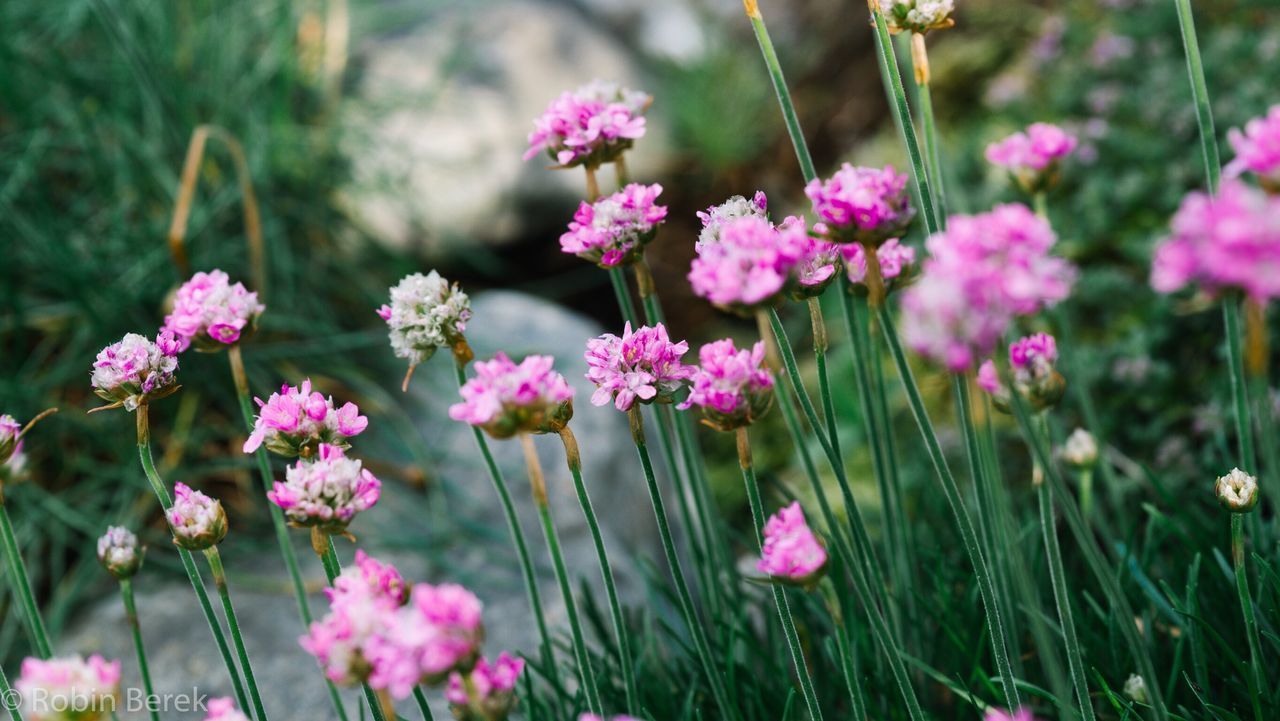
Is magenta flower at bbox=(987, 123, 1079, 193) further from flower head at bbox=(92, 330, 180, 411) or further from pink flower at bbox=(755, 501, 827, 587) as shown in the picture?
flower head at bbox=(92, 330, 180, 411)

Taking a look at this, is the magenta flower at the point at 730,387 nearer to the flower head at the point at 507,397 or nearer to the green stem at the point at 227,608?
the flower head at the point at 507,397

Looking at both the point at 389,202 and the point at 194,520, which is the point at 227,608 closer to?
the point at 194,520

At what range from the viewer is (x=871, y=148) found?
2957mm

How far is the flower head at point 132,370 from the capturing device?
708mm

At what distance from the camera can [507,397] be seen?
55 cm

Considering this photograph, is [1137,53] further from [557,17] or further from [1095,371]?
[557,17]

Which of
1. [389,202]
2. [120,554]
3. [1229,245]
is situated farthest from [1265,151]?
[389,202]

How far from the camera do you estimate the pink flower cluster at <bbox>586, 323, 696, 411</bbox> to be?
2.20ft

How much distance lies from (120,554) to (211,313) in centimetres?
18

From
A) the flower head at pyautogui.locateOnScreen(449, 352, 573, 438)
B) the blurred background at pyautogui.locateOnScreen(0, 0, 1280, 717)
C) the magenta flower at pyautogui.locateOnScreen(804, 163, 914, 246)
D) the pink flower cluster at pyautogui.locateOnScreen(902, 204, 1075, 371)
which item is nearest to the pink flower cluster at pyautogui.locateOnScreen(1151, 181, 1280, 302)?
the pink flower cluster at pyautogui.locateOnScreen(902, 204, 1075, 371)

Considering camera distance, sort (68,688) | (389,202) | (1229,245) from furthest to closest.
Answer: (389,202) < (68,688) < (1229,245)

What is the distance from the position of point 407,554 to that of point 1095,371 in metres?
1.19

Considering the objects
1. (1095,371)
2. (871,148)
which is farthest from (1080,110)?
(1095,371)

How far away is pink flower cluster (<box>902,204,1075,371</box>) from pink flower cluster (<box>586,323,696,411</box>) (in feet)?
0.88
